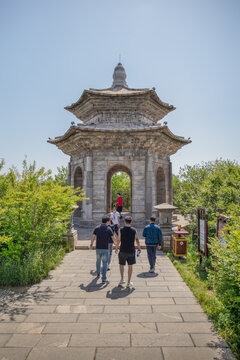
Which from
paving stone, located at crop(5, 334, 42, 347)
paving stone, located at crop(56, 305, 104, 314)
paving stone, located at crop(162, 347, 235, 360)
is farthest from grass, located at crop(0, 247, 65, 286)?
paving stone, located at crop(162, 347, 235, 360)

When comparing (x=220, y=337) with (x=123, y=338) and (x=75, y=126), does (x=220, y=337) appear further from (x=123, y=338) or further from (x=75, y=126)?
(x=75, y=126)

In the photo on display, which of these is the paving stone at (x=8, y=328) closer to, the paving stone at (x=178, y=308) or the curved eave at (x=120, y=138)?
the paving stone at (x=178, y=308)

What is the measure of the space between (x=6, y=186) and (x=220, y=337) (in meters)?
7.60

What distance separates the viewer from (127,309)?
4578 mm

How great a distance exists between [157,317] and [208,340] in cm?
94

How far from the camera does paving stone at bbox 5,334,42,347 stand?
3.53m

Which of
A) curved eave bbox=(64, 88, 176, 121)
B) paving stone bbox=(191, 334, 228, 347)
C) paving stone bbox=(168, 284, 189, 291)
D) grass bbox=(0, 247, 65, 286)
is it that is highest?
curved eave bbox=(64, 88, 176, 121)

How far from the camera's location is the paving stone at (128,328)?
3.81 metres

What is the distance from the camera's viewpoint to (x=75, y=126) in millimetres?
12961

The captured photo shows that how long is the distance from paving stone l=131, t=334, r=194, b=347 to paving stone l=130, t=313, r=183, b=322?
1.51 ft

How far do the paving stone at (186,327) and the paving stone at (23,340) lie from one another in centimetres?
192

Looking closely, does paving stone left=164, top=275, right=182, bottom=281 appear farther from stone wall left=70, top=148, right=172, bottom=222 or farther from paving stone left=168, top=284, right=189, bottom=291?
stone wall left=70, top=148, right=172, bottom=222

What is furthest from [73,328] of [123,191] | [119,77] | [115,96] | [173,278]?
[123,191]

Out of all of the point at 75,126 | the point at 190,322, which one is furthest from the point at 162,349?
the point at 75,126
